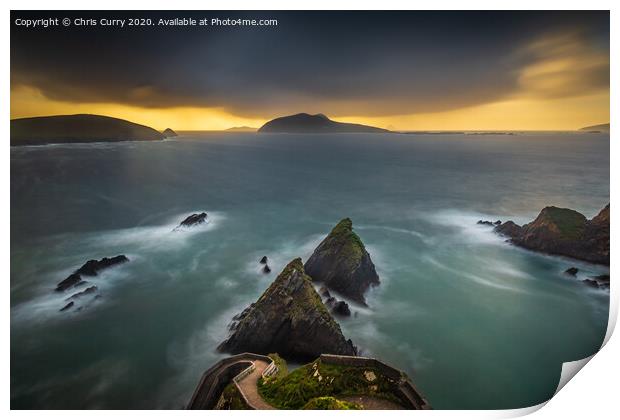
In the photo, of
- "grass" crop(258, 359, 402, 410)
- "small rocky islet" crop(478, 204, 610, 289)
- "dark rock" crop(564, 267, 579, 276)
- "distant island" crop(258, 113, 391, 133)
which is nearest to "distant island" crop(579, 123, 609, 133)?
"small rocky islet" crop(478, 204, 610, 289)

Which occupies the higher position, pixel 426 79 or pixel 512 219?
pixel 426 79

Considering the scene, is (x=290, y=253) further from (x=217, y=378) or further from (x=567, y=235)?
(x=567, y=235)

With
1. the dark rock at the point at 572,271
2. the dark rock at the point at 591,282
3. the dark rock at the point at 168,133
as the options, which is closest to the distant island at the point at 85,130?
the dark rock at the point at 168,133

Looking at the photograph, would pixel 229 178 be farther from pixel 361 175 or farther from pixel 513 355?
pixel 513 355

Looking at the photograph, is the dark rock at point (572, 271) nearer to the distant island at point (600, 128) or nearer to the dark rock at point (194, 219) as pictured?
the distant island at point (600, 128)

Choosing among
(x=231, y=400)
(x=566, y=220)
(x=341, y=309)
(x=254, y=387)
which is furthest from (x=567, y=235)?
(x=231, y=400)
